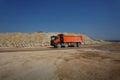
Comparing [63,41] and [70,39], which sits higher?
[70,39]

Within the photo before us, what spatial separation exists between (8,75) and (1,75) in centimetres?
47

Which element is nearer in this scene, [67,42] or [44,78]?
[44,78]

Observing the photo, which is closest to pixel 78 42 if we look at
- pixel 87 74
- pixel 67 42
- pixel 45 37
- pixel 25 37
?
pixel 67 42

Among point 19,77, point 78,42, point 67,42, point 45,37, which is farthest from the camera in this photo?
point 45,37

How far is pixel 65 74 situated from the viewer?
8.77 metres

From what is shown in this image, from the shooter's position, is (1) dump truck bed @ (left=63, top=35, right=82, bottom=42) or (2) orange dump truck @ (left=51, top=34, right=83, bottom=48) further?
(1) dump truck bed @ (left=63, top=35, right=82, bottom=42)

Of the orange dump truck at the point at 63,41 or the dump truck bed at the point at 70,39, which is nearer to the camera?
the orange dump truck at the point at 63,41

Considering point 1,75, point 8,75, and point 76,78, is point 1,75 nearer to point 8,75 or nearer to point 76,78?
point 8,75

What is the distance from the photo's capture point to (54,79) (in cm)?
789

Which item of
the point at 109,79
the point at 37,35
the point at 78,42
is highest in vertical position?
the point at 37,35

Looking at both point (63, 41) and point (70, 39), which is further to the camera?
point (70, 39)

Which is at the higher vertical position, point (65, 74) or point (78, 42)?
point (78, 42)

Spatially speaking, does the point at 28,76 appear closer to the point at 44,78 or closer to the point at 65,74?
the point at 44,78

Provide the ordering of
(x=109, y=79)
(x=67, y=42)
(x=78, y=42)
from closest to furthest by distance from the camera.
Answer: (x=109, y=79), (x=67, y=42), (x=78, y=42)
